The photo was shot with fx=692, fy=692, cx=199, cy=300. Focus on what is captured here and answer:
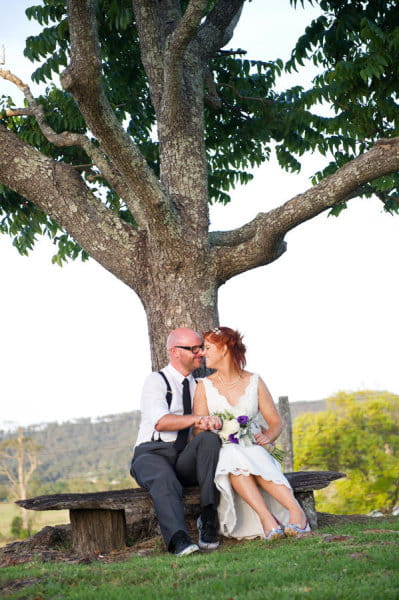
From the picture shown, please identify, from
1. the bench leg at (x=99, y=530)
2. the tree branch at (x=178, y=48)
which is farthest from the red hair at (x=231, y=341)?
the tree branch at (x=178, y=48)

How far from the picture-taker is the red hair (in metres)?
7.01

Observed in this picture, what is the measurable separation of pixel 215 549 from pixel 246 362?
1856mm

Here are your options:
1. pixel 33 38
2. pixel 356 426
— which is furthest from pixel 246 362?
pixel 356 426

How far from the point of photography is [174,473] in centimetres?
650

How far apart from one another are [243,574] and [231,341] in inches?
109

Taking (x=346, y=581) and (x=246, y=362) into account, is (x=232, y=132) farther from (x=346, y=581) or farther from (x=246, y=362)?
(x=346, y=581)

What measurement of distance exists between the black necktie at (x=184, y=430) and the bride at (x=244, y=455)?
16 centimetres

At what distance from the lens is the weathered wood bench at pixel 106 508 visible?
6629 millimetres

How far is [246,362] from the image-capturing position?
7.13 meters

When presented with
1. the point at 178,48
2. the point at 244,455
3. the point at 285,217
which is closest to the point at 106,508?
the point at 244,455

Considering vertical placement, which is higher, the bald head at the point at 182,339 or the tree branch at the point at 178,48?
the tree branch at the point at 178,48

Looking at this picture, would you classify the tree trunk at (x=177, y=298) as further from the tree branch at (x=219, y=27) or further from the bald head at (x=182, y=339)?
the tree branch at (x=219, y=27)

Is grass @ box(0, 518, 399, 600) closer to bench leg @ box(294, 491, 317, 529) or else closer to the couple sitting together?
the couple sitting together

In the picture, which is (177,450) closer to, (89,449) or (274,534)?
(274,534)
